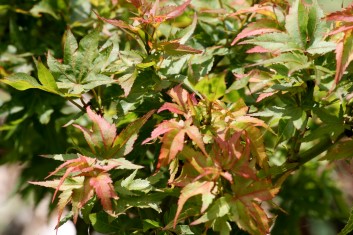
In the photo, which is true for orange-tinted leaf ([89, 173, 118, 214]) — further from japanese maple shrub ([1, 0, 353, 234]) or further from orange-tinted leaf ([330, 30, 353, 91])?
orange-tinted leaf ([330, 30, 353, 91])

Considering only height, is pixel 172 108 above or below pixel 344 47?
below

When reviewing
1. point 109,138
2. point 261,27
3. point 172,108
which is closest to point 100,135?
point 109,138

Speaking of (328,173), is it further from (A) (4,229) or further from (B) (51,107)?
(A) (4,229)

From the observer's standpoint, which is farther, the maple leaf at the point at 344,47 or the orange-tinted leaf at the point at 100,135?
the orange-tinted leaf at the point at 100,135

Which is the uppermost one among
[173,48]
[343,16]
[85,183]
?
[343,16]

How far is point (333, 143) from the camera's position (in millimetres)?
1130

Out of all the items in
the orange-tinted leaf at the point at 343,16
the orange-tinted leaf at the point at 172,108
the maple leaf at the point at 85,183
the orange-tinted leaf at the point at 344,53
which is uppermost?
the orange-tinted leaf at the point at 343,16

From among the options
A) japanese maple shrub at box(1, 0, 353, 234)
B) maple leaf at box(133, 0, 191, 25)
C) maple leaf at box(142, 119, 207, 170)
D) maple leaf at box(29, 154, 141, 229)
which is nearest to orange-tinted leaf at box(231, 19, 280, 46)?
japanese maple shrub at box(1, 0, 353, 234)

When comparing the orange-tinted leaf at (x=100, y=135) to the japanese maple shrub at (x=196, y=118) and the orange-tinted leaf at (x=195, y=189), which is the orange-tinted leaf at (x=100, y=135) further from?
the orange-tinted leaf at (x=195, y=189)

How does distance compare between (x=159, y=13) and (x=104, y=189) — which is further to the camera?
(x=159, y=13)

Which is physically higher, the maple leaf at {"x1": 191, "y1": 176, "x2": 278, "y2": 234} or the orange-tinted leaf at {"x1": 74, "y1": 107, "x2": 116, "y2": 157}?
the orange-tinted leaf at {"x1": 74, "y1": 107, "x2": 116, "y2": 157}

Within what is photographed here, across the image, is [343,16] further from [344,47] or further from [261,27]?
[261,27]

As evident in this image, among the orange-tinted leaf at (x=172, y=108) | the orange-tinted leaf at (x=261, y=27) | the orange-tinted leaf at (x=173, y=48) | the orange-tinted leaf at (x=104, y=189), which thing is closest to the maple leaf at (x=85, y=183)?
the orange-tinted leaf at (x=104, y=189)

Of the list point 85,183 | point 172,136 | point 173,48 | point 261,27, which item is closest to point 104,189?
point 85,183
